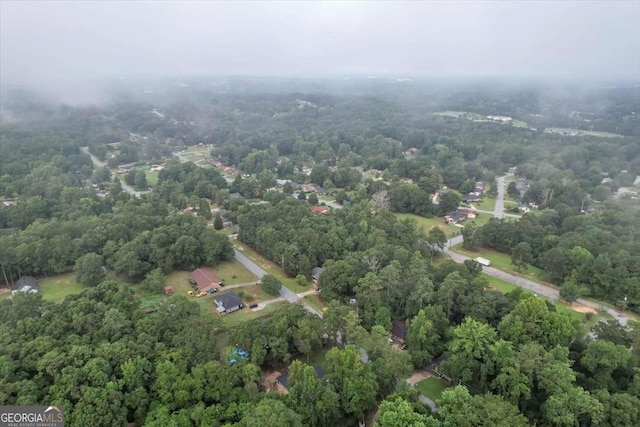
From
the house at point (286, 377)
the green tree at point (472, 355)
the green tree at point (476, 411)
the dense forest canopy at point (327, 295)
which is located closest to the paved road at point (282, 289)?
the dense forest canopy at point (327, 295)

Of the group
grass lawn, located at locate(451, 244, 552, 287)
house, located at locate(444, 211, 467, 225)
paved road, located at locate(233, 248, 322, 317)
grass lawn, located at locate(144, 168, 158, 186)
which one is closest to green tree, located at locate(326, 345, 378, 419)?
paved road, located at locate(233, 248, 322, 317)

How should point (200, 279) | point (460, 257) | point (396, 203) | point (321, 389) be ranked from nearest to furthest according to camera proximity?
1. point (321, 389)
2. point (200, 279)
3. point (460, 257)
4. point (396, 203)

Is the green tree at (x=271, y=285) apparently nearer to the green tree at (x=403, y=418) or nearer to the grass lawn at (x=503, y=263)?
the green tree at (x=403, y=418)

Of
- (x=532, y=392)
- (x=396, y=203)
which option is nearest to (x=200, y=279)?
(x=532, y=392)

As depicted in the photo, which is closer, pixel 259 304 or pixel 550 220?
pixel 259 304

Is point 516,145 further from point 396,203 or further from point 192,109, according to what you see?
point 192,109

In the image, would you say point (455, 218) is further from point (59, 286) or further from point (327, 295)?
point (59, 286)
